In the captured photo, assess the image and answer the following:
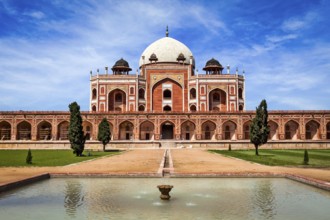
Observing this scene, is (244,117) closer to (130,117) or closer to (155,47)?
(130,117)

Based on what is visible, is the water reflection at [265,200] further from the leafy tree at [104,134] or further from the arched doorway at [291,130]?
the arched doorway at [291,130]

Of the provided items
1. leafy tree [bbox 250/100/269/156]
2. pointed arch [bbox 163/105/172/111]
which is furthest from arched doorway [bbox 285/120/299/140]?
leafy tree [bbox 250/100/269/156]

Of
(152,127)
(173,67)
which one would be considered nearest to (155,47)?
(173,67)

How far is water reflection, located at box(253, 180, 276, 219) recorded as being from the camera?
24.0 ft

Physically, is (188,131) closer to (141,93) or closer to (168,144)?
(168,144)

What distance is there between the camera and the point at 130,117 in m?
41.7

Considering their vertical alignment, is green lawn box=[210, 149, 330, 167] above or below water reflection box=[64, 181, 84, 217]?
above

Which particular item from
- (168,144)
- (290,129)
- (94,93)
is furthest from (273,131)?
(94,93)

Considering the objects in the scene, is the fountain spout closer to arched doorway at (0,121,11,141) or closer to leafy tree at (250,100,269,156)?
leafy tree at (250,100,269,156)

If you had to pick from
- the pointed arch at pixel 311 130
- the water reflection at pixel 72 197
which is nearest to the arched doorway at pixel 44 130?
the pointed arch at pixel 311 130

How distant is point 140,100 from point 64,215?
4190 centimetres

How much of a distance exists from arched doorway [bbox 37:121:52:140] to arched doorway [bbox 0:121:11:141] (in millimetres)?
3542

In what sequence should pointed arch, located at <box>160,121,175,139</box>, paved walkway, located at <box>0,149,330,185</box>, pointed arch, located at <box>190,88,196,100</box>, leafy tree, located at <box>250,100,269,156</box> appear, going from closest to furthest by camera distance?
paved walkway, located at <box>0,149,330,185</box> → leafy tree, located at <box>250,100,269,156</box> → pointed arch, located at <box>160,121,175,139</box> → pointed arch, located at <box>190,88,196,100</box>

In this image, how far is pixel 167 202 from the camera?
824 cm
